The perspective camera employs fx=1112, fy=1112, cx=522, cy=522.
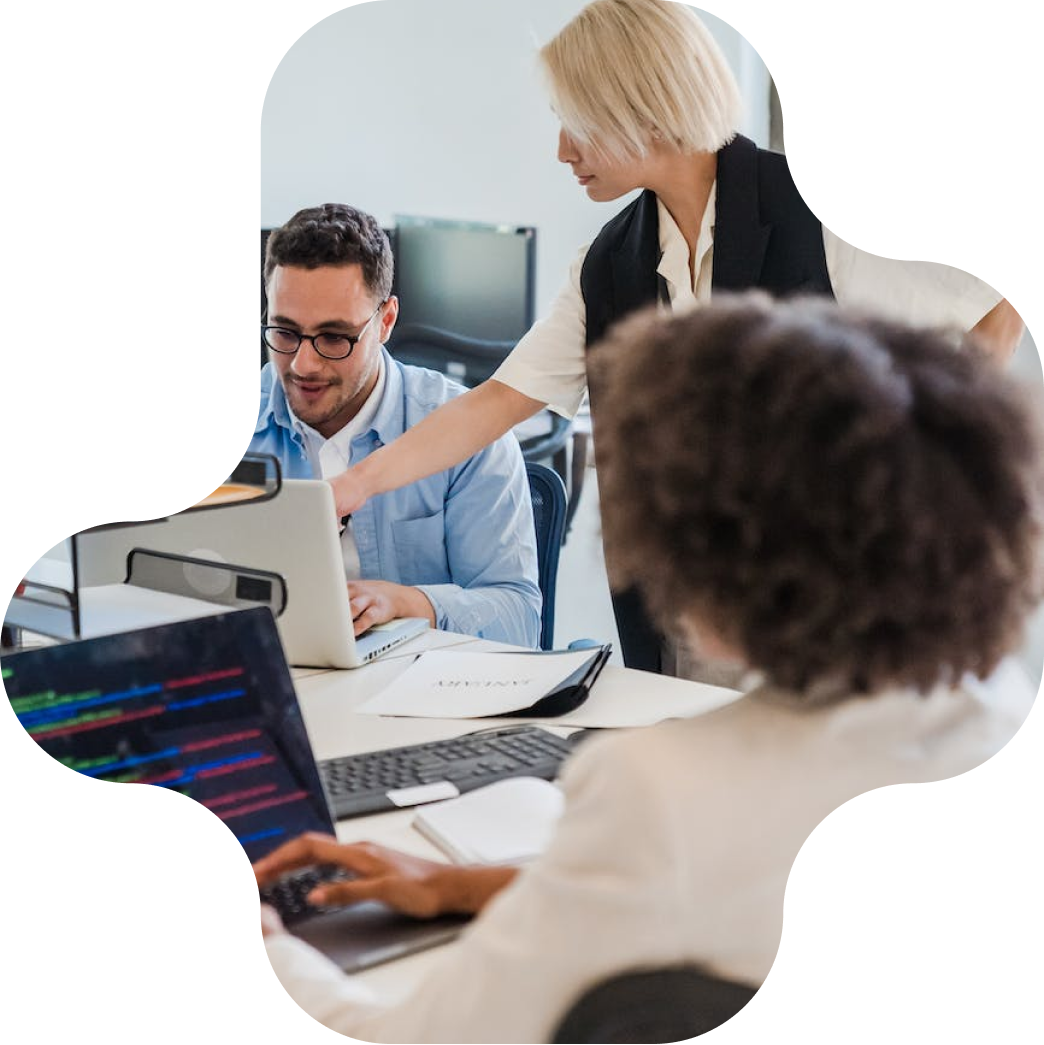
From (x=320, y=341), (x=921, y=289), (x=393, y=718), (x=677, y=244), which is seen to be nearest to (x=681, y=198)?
(x=677, y=244)

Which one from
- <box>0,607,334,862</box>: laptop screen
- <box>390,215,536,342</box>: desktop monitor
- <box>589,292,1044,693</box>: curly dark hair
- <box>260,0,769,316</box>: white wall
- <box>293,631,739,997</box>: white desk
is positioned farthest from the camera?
<box>390,215,536,342</box>: desktop monitor

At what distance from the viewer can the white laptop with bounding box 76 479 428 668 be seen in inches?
19.4

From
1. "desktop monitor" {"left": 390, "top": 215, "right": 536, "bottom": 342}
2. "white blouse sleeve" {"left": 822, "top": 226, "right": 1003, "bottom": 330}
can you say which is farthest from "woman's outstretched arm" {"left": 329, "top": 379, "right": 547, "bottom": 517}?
"white blouse sleeve" {"left": 822, "top": 226, "right": 1003, "bottom": 330}

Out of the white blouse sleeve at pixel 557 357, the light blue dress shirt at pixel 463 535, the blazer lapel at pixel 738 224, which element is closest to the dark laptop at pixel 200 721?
the blazer lapel at pixel 738 224

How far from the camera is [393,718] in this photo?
0.95 metres

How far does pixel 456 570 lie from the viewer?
4.17 ft

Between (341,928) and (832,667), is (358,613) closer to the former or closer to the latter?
(341,928)

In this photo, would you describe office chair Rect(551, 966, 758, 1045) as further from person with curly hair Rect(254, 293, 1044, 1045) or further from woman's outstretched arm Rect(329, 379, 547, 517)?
woman's outstretched arm Rect(329, 379, 547, 517)

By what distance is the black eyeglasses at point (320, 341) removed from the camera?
69cm

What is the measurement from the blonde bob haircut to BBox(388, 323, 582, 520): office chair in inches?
21.1

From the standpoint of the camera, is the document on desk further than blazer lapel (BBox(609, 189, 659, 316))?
Yes

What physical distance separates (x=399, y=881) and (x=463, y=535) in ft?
2.30

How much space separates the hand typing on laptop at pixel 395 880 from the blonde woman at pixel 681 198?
0.32 metres

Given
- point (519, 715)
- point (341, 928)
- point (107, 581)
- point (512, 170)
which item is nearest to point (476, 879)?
point (341, 928)
